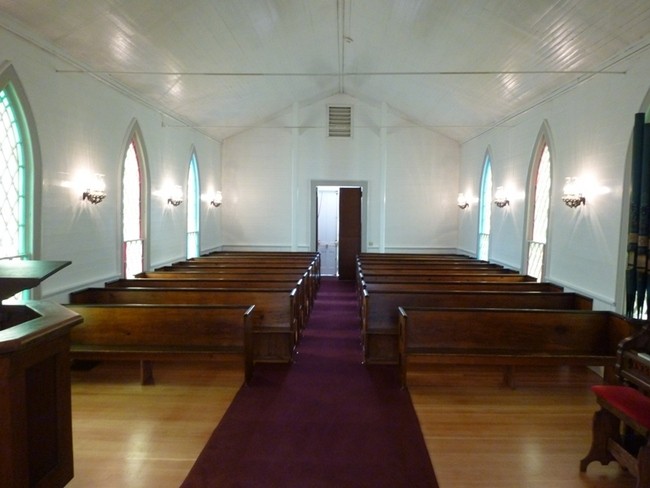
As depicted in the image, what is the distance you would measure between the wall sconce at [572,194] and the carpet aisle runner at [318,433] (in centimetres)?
277

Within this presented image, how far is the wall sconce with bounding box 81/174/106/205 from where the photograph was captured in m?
5.57

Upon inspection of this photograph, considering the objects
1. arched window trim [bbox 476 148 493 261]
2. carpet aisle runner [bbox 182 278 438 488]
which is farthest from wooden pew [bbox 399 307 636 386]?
arched window trim [bbox 476 148 493 261]

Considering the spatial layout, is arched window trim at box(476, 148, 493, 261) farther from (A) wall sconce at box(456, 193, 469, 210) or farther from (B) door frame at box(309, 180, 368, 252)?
(B) door frame at box(309, 180, 368, 252)

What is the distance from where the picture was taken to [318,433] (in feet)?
11.6

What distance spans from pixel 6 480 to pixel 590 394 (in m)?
4.35

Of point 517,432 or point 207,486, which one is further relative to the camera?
point 517,432

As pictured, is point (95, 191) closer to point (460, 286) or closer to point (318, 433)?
point (318, 433)

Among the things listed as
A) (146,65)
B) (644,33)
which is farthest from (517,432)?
(146,65)

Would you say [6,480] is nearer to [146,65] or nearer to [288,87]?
[146,65]

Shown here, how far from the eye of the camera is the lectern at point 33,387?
6.32 feet

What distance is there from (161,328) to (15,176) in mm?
1875

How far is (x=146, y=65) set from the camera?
6.02m

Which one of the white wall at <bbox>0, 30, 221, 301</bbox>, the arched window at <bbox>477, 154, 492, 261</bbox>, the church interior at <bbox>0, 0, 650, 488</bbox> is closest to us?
the church interior at <bbox>0, 0, 650, 488</bbox>

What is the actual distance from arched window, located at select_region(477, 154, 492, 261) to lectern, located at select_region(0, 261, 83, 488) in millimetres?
8222
